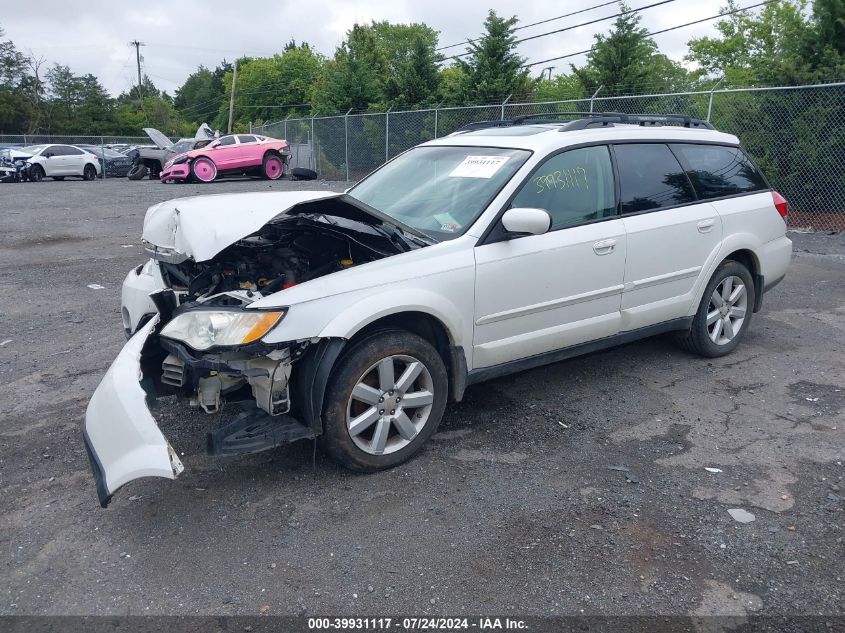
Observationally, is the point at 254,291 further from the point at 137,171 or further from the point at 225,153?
the point at 137,171

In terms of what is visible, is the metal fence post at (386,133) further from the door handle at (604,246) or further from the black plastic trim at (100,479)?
the black plastic trim at (100,479)

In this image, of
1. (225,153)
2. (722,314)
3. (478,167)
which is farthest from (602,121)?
(225,153)

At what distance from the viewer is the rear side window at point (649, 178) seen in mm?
4773

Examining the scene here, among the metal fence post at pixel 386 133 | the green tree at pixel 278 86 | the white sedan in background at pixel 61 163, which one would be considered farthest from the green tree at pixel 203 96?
the metal fence post at pixel 386 133

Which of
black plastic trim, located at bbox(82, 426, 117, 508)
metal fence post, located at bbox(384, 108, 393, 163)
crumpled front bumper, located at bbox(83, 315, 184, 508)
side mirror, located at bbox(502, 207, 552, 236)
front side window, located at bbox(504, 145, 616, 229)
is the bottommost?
black plastic trim, located at bbox(82, 426, 117, 508)

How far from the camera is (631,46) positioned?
16.8 metres

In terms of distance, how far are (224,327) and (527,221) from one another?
1.70 m

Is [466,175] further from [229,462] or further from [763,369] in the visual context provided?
[763,369]

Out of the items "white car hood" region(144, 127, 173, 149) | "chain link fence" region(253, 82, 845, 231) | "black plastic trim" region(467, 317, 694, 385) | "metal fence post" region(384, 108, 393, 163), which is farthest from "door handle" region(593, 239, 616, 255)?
"white car hood" region(144, 127, 173, 149)

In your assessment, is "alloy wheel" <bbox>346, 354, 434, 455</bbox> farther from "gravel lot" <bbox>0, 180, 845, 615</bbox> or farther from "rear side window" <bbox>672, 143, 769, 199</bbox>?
"rear side window" <bbox>672, 143, 769, 199</bbox>

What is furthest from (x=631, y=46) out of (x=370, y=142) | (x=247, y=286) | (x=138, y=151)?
(x=138, y=151)

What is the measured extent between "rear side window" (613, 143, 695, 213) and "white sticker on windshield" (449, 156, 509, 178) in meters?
0.93

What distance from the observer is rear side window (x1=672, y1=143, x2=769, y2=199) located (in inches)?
206

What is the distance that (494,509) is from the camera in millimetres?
3434
